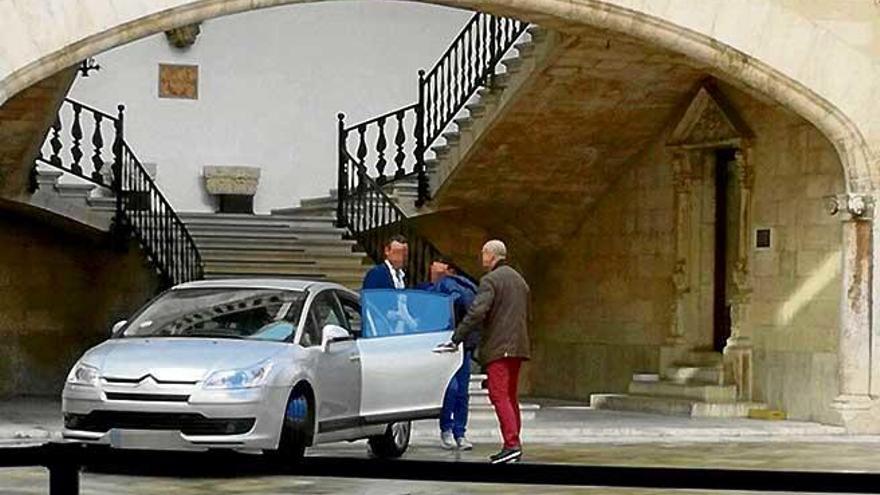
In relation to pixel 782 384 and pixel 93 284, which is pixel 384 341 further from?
pixel 93 284

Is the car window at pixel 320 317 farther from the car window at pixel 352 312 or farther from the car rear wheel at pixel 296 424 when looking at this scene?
the car rear wheel at pixel 296 424

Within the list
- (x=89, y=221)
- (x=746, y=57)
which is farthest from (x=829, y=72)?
(x=89, y=221)

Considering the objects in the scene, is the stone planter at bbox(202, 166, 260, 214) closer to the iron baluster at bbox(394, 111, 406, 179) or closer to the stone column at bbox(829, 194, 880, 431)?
the iron baluster at bbox(394, 111, 406, 179)

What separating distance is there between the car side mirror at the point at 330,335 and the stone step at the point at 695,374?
717 centimetres

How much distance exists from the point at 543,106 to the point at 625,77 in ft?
3.05

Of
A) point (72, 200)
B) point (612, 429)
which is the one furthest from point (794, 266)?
point (72, 200)

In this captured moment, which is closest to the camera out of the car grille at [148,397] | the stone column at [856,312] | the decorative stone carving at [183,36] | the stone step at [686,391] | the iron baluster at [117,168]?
the car grille at [148,397]

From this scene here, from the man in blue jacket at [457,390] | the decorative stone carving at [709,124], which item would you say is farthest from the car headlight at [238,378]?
the decorative stone carving at [709,124]

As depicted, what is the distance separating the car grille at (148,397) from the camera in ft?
38.8

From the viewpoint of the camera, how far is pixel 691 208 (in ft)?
67.2

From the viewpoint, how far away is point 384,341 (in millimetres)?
13477

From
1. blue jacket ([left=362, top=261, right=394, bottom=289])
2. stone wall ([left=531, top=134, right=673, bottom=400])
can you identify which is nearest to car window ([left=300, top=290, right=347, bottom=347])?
blue jacket ([left=362, top=261, right=394, bottom=289])

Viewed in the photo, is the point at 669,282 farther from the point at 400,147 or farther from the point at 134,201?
the point at 134,201

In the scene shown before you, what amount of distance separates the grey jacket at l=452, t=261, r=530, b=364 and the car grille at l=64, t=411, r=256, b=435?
6.48ft
